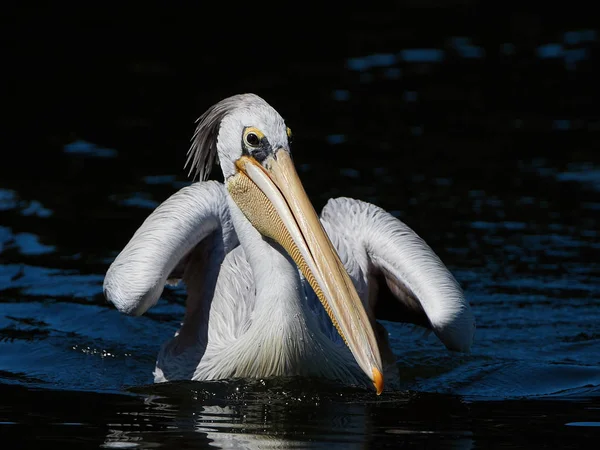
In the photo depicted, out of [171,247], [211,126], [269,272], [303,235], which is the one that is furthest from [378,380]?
[211,126]

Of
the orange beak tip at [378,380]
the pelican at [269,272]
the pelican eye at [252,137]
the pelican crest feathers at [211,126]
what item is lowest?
the orange beak tip at [378,380]

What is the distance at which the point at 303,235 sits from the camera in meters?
5.71

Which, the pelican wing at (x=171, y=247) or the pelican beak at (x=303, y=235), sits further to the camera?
the pelican wing at (x=171, y=247)

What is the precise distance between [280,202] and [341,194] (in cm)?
432

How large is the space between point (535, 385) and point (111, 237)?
401cm

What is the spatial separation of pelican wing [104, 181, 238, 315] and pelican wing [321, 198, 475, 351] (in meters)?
0.68

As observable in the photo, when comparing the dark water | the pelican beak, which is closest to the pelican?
the pelican beak

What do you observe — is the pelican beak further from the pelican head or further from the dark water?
the dark water

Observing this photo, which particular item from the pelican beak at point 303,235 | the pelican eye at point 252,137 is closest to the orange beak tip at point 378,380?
the pelican beak at point 303,235

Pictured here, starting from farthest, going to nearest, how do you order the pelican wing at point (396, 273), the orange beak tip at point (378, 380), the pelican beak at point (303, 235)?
the pelican wing at point (396, 273) < the pelican beak at point (303, 235) < the orange beak tip at point (378, 380)

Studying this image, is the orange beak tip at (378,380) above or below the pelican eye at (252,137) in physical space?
below

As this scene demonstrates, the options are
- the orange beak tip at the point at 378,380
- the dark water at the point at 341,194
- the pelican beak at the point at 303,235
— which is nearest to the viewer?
the orange beak tip at the point at 378,380

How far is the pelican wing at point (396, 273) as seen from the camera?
20.5 ft

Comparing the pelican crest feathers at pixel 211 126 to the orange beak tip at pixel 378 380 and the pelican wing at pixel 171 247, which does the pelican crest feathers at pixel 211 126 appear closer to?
the pelican wing at pixel 171 247
